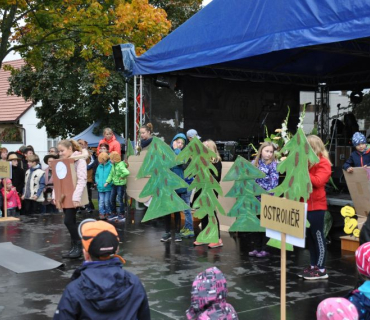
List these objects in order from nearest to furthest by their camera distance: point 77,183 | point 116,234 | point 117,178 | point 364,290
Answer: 1. point 364,290
2. point 116,234
3. point 77,183
4. point 117,178

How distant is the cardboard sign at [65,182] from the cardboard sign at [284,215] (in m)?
3.75

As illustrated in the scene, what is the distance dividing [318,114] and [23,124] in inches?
907

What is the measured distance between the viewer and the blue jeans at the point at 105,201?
12.1 meters

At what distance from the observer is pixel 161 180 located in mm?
9258

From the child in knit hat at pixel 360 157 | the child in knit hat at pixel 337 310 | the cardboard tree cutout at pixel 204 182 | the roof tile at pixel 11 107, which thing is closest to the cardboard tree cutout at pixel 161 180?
the cardboard tree cutout at pixel 204 182

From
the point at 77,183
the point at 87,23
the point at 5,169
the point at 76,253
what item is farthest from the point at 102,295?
the point at 87,23

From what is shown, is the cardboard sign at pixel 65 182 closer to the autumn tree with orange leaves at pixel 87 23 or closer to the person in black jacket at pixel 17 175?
the person in black jacket at pixel 17 175

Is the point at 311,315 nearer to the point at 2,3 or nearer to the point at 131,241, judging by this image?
the point at 131,241

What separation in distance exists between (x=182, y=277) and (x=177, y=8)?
66.9ft

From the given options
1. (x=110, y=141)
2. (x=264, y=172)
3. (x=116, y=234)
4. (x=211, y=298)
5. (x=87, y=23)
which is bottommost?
(x=211, y=298)

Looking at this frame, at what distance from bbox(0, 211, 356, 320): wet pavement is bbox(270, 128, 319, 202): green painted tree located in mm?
1069

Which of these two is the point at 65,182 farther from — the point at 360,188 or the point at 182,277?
the point at 360,188

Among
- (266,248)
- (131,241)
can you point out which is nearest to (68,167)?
(131,241)

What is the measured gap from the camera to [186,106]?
15.9 m
